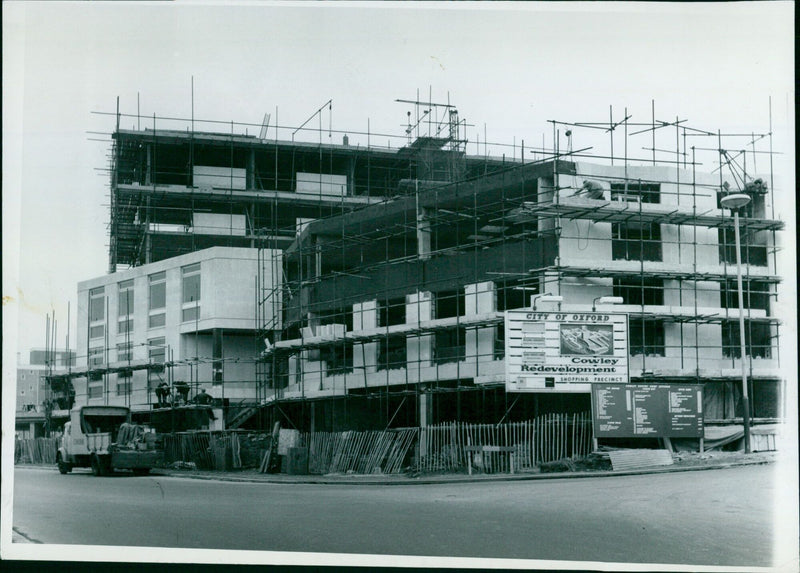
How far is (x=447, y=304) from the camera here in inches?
1598

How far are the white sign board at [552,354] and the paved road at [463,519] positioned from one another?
4.14 metres

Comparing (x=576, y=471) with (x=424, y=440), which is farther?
(x=424, y=440)

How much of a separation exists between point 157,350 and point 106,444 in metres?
18.3

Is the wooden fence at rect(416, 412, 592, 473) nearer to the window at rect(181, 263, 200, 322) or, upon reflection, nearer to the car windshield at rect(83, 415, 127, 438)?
the car windshield at rect(83, 415, 127, 438)

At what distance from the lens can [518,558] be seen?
15.1 meters

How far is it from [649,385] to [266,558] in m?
17.4

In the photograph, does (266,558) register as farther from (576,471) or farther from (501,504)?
(576,471)

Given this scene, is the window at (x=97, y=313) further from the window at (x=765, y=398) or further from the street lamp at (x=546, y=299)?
the window at (x=765, y=398)

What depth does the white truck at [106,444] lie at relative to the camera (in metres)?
34.5

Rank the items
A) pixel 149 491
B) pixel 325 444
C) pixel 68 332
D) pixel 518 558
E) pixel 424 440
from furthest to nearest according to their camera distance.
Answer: pixel 68 332 → pixel 325 444 → pixel 424 440 → pixel 149 491 → pixel 518 558

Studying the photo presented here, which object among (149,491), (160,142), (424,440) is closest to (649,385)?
(424,440)

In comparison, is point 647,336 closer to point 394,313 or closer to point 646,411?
point 646,411

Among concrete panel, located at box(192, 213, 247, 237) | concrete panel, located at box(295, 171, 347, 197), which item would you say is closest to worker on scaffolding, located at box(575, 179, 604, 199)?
concrete panel, located at box(295, 171, 347, 197)

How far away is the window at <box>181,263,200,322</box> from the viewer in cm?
5188
